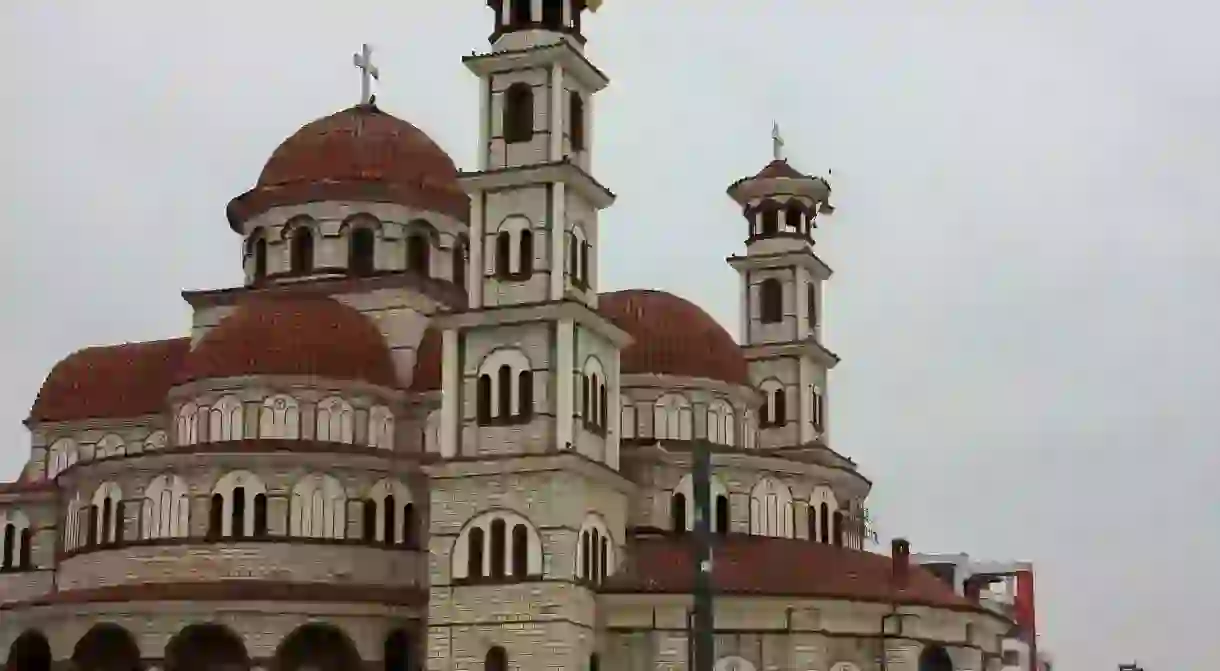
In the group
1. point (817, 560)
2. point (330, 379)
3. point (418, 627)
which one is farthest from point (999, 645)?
point (330, 379)

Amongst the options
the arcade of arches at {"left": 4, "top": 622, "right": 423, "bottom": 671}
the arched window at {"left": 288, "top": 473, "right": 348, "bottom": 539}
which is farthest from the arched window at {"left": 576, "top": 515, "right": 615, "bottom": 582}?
the arched window at {"left": 288, "top": 473, "right": 348, "bottom": 539}

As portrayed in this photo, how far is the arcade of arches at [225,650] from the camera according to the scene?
44656 millimetres

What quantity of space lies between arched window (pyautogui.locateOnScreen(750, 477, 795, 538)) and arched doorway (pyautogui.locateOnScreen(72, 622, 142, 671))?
16.4 meters

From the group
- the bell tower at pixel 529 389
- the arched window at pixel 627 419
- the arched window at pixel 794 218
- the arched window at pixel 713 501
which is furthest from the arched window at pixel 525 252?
the arched window at pixel 794 218

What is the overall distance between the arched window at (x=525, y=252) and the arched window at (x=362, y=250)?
Result: 10274 millimetres

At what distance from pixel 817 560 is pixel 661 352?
7.88 m

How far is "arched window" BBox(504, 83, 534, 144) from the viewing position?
45.8 m

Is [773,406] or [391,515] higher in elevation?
[773,406]

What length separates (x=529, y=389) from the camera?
4366 centimetres

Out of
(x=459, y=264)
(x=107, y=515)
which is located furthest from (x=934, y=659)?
(x=107, y=515)

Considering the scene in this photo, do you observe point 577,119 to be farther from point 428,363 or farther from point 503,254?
point 428,363

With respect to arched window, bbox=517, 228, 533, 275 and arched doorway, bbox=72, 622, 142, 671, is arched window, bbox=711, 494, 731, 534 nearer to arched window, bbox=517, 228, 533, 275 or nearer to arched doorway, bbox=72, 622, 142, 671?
arched window, bbox=517, 228, 533, 275

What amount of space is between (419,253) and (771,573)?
15.8 meters

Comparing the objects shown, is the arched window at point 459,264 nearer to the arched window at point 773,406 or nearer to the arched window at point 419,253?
the arched window at point 419,253
